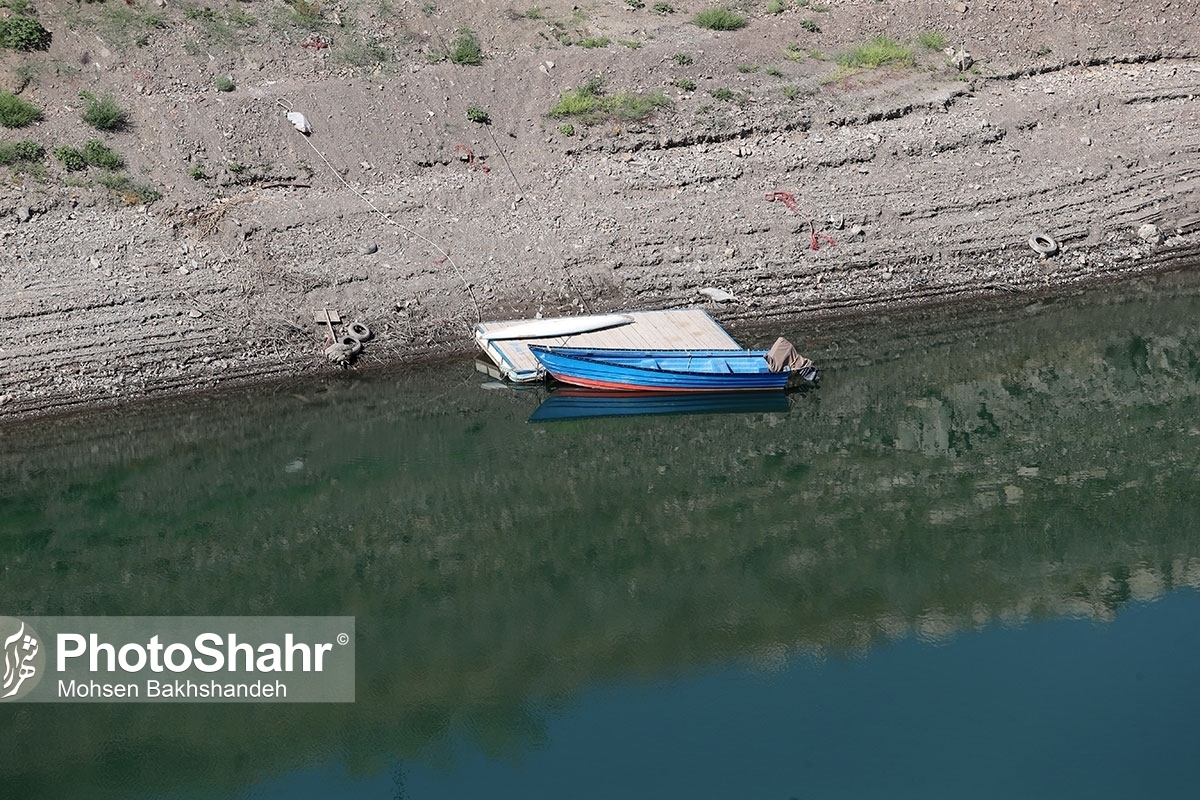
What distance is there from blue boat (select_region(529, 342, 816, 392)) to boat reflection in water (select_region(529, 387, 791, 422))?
191 mm

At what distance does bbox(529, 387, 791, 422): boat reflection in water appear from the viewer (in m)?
28.5

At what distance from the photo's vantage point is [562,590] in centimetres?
2331

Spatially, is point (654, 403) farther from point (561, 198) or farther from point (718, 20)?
point (718, 20)

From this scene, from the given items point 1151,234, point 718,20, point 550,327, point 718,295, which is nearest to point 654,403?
point 550,327

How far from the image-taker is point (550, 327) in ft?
95.4

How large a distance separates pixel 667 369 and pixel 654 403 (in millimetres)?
853

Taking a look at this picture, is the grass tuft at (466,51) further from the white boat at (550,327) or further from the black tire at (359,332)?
the black tire at (359,332)

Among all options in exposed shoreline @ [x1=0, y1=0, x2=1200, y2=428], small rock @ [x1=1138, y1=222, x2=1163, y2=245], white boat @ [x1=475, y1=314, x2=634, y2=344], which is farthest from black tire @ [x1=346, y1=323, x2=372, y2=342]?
small rock @ [x1=1138, y1=222, x2=1163, y2=245]

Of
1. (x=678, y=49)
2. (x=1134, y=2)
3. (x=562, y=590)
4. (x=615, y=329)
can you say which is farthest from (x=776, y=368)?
(x=1134, y=2)

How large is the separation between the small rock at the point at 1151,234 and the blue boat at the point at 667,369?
10520 mm

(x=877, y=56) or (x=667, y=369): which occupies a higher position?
(x=877, y=56)

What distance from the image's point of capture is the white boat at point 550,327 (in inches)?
1135

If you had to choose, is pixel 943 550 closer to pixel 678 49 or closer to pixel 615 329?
pixel 615 329

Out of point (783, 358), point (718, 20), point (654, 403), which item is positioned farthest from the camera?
point (718, 20)
